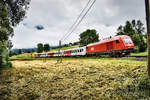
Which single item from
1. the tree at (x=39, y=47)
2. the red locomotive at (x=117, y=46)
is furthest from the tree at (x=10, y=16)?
the tree at (x=39, y=47)

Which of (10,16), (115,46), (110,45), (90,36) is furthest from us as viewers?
(90,36)

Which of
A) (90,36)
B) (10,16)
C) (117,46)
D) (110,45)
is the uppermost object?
(90,36)

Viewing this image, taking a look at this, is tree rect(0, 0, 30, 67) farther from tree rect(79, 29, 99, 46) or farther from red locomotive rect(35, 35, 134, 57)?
tree rect(79, 29, 99, 46)

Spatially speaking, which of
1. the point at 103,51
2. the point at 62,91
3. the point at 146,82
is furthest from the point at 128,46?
the point at 62,91

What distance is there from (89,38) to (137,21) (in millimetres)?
31445

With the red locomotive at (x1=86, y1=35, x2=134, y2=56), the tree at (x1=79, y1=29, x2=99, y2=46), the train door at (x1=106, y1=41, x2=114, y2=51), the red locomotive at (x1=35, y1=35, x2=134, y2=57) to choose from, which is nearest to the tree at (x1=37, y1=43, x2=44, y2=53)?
the tree at (x1=79, y1=29, x2=99, y2=46)

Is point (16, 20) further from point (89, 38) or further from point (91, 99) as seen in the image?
point (89, 38)

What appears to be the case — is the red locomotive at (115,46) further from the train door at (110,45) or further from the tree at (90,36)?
the tree at (90,36)

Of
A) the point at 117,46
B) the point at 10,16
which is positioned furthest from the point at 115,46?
the point at 10,16

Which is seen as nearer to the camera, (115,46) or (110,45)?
(115,46)

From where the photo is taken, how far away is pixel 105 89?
4.39 m

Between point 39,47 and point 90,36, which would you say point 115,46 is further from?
point 39,47

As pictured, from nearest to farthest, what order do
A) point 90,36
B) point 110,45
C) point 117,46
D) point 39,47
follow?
1. point 117,46
2. point 110,45
3. point 90,36
4. point 39,47

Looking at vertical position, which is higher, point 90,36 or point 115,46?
point 90,36
